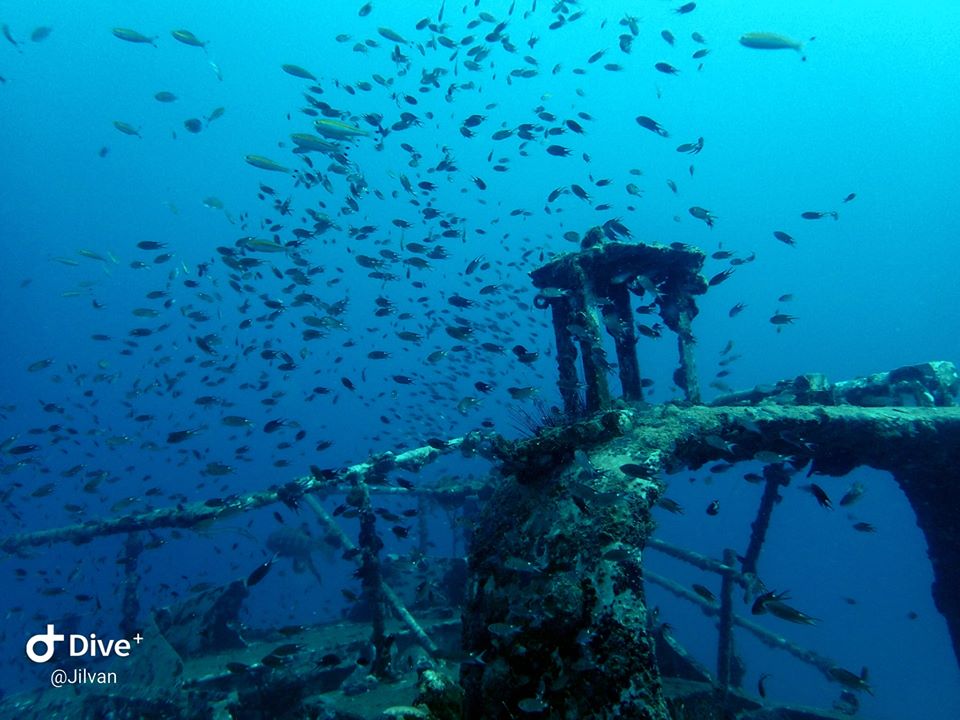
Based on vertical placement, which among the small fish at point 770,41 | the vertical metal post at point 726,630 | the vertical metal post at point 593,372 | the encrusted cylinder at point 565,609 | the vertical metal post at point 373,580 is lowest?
the vertical metal post at point 726,630

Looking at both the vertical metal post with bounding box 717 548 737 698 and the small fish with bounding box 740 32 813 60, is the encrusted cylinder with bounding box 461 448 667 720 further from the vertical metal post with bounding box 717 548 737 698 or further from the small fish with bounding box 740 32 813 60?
the small fish with bounding box 740 32 813 60

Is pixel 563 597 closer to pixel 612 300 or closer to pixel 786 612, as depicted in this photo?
pixel 786 612

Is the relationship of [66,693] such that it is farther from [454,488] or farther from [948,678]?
[948,678]

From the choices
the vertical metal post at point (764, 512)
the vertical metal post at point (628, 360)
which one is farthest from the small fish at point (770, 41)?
the vertical metal post at point (764, 512)

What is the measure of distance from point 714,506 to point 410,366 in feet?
409

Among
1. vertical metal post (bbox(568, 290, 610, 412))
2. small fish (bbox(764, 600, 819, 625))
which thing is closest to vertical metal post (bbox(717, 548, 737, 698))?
small fish (bbox(764, 600, 819, 625))

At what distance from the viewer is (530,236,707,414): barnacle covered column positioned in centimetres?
716

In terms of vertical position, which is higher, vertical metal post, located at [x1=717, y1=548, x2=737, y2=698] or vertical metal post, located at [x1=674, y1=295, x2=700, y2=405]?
vertical metal post, located at [x1=674, y1=295, x2=700, y2=405]

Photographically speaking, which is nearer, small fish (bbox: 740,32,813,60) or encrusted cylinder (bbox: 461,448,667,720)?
encrusted cylinder (bbox: 461,448,667,720)

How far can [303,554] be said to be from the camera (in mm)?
19094

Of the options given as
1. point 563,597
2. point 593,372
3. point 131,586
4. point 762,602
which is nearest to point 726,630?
point 762,602

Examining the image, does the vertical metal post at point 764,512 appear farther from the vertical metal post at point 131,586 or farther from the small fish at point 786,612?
the vertical metal post at point 131,586

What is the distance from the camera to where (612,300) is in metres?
8.48

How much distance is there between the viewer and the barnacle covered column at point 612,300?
7.16 metres
